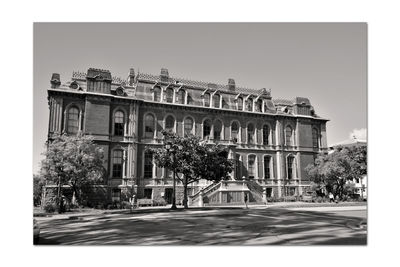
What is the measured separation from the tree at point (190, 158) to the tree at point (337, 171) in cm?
1149

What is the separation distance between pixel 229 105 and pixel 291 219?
67.5 feet

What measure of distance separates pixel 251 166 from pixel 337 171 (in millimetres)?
8418

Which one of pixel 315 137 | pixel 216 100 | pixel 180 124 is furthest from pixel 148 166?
pixel 315 137

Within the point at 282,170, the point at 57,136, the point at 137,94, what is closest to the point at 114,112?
the point at 137,94

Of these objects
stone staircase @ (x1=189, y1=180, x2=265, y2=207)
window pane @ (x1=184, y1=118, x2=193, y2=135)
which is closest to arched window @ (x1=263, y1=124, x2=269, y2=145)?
stone staircase @ (x1=189, y1=180, x2=265, y2=207)

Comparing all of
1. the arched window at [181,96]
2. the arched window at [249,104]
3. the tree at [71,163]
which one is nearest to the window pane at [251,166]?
the arched window at [249,104]

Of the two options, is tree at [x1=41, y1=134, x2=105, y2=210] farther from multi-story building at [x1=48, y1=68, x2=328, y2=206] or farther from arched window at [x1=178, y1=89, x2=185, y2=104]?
arched window at [x1=178, y1=89, x2=185, y2=104]

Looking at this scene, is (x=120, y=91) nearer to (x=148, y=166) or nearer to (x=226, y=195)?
(x=148, y=166)

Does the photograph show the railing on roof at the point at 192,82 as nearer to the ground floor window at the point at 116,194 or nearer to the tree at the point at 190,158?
the tree at the point at 190,158

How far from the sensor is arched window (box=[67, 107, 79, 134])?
27375mm

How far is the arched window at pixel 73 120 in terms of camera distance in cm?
2738

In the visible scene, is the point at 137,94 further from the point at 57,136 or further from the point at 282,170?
the point at 282,170

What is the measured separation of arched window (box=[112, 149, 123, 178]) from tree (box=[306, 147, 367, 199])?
18178 mm

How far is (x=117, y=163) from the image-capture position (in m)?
28.5
